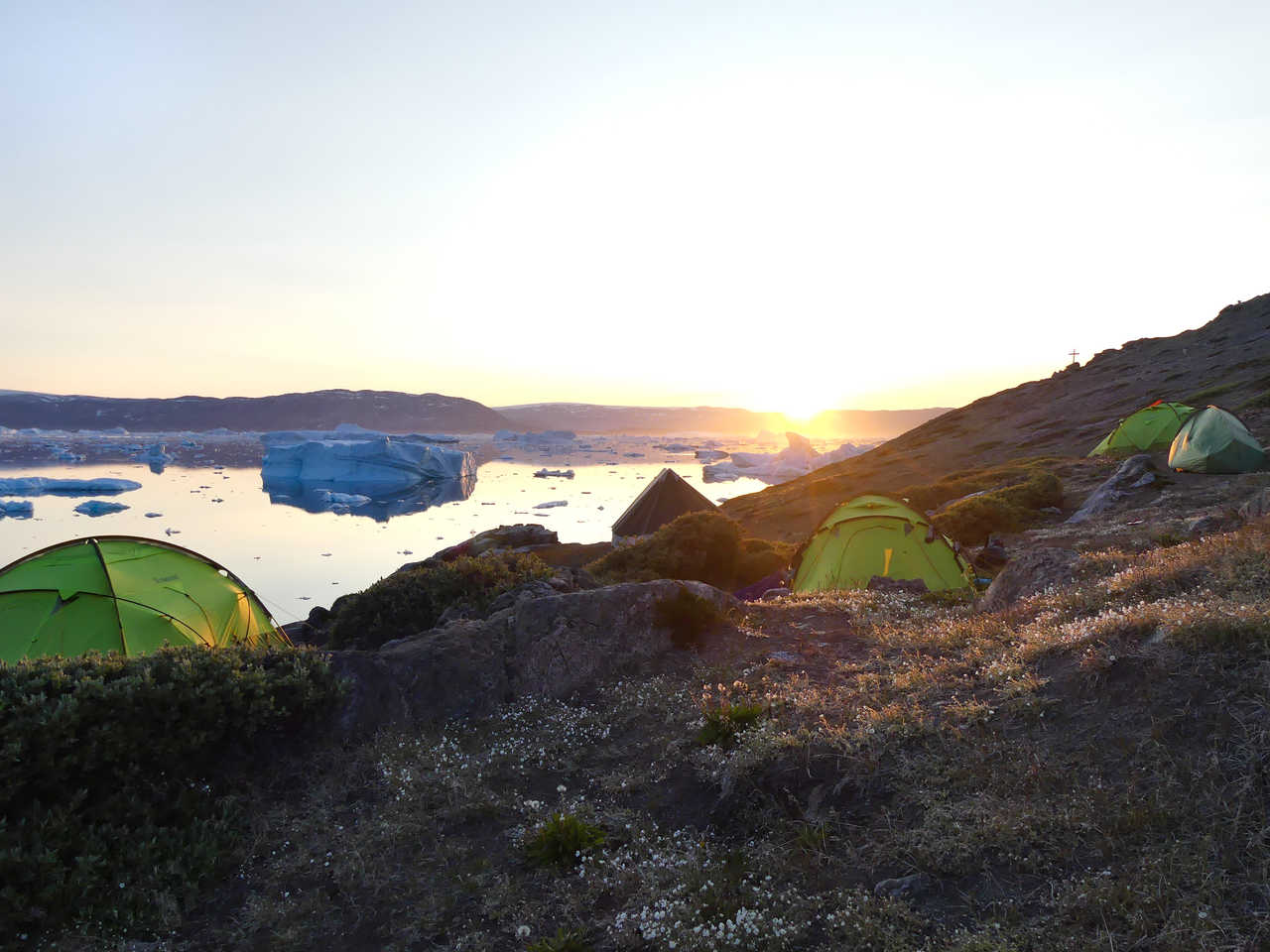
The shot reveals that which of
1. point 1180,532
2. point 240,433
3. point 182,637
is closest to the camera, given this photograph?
point 182,637

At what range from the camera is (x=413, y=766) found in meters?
6.24

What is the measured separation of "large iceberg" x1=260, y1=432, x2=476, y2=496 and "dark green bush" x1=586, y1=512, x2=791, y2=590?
5322 centimetres

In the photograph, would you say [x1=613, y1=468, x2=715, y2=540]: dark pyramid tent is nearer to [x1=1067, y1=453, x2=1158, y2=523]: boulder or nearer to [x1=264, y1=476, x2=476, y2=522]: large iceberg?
[x1=1067, y1=453, x2=1158, y2=523]: boulder

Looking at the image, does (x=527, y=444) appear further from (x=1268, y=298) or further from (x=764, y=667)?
(x=764, y=667)

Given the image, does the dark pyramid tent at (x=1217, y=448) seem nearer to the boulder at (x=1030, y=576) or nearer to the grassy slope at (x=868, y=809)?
the boulder at (x=1030, y=576)

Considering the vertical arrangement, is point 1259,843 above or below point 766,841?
above

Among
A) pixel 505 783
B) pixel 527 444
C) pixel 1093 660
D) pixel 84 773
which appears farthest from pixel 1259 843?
pixel 527 444

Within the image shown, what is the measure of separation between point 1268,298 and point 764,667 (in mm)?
80901

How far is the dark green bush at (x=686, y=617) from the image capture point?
28.2 feet

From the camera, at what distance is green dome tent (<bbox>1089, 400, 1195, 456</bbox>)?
95.6 feet

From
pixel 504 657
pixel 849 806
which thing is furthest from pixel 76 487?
pixel 849 806

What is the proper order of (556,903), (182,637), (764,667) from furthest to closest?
(182,637), (764,667), (556,903)

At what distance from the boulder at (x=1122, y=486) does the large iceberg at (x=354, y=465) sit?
59.4 m

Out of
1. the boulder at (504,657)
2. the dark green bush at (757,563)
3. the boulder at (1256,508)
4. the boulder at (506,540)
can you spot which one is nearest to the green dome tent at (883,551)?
the dark green bush at (757,563)
